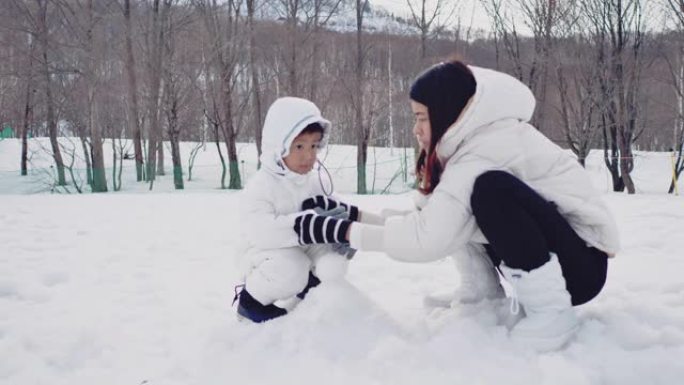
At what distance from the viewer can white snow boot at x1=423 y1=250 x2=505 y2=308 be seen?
177 centimetres

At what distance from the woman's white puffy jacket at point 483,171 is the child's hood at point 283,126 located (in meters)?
0.52

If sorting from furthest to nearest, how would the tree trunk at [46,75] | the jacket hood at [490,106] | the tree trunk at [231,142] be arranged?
the tree trunk at [231,142] → the tree trunk at [46,75] → the jacket hood at [490,106]

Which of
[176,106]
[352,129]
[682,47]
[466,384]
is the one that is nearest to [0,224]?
[466,384]

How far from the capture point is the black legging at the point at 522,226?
4.54 ft

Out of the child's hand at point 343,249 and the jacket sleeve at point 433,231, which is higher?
the jacket sleeve at point 433,231

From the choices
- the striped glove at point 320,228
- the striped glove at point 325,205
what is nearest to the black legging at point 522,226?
the striped glove at point 320,228

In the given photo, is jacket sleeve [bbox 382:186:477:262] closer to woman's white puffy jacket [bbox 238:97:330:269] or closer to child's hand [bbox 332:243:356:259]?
child's hand [bbox 332:243:356:259]

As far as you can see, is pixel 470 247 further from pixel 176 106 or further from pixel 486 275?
pixel 176 106

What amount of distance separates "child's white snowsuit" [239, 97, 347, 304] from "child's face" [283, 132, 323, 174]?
3 cm

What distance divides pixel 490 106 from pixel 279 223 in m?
0.82

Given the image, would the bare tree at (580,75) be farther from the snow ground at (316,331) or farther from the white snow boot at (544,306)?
the white snow boot at (544,306)

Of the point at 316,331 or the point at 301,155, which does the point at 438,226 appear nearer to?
the point at 316,331

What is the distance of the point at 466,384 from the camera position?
1.32 m

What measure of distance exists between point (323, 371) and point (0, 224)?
4.66 m
